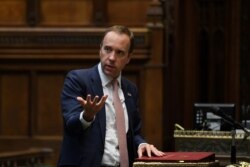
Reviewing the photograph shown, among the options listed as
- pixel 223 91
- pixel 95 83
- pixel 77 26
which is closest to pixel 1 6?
pixel 77 26

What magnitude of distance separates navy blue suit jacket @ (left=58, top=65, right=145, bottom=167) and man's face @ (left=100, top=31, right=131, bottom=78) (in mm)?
97

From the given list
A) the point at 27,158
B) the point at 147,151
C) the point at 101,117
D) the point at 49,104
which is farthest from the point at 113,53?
the point at 49,104

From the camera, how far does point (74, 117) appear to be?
4234mm

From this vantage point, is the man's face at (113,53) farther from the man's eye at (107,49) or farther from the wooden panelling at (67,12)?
the wooden panelling at (67,12)

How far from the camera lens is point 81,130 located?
4277 millimetres

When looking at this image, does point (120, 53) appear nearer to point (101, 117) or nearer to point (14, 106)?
point (101, 117)

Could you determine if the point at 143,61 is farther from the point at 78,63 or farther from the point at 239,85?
the point at 239,85

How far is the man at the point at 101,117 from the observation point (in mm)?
4309

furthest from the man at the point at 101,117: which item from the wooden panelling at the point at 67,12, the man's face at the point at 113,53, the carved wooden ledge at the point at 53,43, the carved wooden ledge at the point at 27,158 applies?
the wooden panelling at the point at 67,12

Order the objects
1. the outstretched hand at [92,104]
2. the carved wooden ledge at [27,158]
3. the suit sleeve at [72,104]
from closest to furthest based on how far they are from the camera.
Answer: the outstretched hand at [92,104]
the suit sleeve at [72,104]
the carved wooden ledge at [27,158]

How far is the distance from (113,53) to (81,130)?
0.43 meters

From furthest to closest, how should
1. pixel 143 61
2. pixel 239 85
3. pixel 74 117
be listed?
1. pixel 239 85
2. pixel 143 61
3. pixel 74 117

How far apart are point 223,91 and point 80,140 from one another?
6154 millimetres

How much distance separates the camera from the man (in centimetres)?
431
